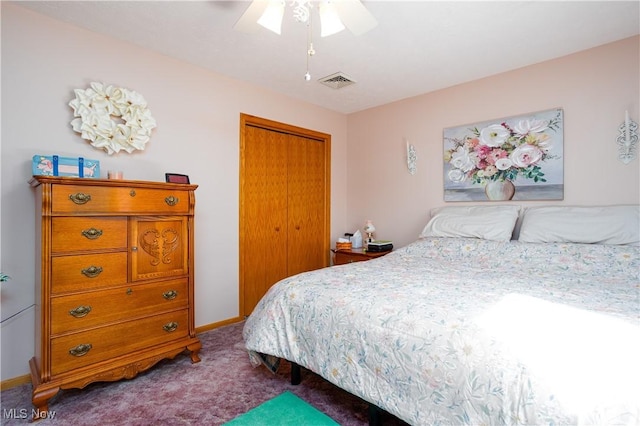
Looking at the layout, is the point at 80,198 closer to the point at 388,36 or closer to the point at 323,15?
the point at 323,15

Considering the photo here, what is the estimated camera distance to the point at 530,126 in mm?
2797

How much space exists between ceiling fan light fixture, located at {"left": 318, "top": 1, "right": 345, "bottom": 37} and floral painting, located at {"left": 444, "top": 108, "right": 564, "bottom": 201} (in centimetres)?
196

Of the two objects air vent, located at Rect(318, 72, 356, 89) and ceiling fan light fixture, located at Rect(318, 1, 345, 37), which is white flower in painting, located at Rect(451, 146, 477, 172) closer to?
air vent, located at Rect(318, 72, 356, 89)

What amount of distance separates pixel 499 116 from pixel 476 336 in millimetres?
2554

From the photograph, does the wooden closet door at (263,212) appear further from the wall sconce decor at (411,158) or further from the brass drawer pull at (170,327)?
the wall sconce decor at (411,158)

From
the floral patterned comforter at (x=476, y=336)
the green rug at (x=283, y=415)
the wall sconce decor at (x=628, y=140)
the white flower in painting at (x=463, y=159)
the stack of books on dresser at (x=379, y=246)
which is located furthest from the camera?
the stack of books on dresser at (x=379, y=246)

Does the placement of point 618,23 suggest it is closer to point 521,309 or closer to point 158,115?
point 521,309

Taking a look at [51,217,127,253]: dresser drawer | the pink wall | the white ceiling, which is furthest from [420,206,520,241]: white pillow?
[51,217,127,253]: dresser drawer

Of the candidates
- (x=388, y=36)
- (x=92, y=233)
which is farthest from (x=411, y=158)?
(x=92, y=233)

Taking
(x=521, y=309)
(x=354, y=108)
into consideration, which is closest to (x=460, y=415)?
(x=521, y=309)

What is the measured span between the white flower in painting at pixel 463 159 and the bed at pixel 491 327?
0.81 meters

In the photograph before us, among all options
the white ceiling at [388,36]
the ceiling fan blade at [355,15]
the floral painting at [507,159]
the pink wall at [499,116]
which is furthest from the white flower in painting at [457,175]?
the ceiling fan blade at [355,15]

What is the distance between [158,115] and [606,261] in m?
3.42

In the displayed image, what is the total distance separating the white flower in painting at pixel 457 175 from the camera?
3.22 metres
